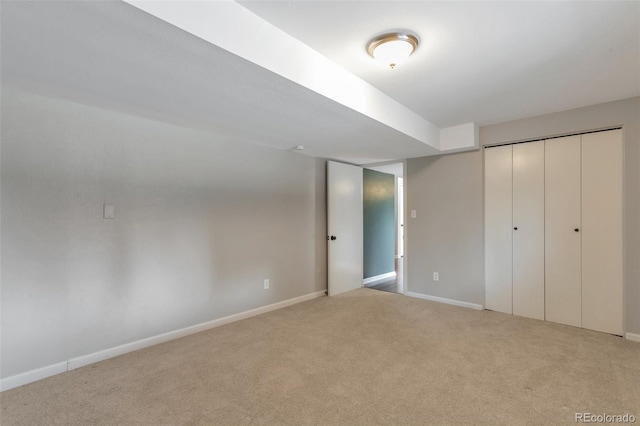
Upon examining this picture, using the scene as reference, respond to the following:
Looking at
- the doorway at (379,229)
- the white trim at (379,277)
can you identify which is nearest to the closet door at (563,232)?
the doorway at (379,229)

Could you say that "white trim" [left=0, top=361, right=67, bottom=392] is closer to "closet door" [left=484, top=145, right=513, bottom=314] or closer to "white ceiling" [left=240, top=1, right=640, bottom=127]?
"white ceiling" [left=240, top=1, right=640, bottom=127]

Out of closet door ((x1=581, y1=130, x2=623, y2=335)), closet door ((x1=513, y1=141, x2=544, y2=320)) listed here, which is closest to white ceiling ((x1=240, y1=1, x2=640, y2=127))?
closet door ((x1=581, y1=130, x2=623, y2=335))

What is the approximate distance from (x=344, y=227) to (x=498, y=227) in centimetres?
215

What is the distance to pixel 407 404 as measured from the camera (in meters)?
1.93

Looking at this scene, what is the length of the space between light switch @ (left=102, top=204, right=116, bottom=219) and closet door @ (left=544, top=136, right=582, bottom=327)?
4.51 metres

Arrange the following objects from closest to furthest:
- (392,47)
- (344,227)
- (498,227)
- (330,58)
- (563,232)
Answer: (392,47) → (330,58) → (563,232) → (498,227) → (344,227)

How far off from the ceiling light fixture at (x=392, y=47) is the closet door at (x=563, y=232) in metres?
2.53

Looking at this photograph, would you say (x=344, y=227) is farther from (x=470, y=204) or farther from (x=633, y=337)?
(x=633, y=337)

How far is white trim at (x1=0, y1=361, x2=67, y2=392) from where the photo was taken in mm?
2119

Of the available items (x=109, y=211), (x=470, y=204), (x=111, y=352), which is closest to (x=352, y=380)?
(x=111, y=352)

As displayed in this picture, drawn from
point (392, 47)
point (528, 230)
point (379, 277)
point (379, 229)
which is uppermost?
point (392, 47)

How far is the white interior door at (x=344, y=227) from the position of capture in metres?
4.62

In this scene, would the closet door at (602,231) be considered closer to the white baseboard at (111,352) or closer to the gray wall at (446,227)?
the gray wall at (446,227)

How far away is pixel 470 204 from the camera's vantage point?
4.00 m
